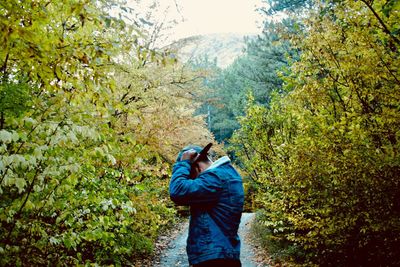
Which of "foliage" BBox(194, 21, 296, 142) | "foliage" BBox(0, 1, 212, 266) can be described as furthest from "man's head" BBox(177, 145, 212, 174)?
"foliage" BBox(194, 21, 296, 142)

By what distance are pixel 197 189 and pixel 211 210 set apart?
204 mm

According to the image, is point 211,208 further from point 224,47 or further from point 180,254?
point 224,47


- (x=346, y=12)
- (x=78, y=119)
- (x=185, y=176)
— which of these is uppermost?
(x=346, y=12)

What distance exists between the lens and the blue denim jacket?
84.4 inches

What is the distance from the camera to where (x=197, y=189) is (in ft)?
7.02

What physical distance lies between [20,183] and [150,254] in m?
9.66

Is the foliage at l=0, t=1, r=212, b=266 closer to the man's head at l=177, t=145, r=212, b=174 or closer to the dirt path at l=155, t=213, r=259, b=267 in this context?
the man's head at l=177, t=145, r=212, b=174

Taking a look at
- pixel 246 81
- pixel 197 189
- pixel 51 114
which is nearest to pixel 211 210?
pixel 197 189

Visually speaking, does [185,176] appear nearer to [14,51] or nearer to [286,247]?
[14,51]

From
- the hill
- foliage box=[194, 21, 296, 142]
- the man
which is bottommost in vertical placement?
the man

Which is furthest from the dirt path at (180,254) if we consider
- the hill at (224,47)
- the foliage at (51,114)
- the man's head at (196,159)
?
the hill at (224,47)

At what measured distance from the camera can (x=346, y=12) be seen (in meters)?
5.23

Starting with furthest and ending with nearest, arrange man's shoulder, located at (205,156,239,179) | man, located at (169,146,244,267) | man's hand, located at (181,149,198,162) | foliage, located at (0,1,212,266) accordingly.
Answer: foliage, located at (0,1,212,266) → man's hand, located at (181,149,198,162) → man's shoulder, located at (205,156,239,179) → man, located at (169,146,244,267)

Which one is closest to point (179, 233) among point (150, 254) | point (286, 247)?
point (150, 254)
